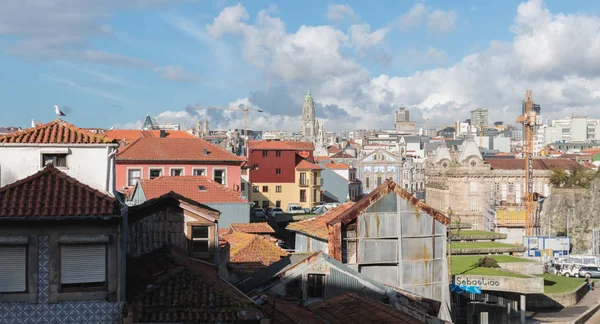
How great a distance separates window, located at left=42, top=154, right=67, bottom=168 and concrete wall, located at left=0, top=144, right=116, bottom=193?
0.07 metres

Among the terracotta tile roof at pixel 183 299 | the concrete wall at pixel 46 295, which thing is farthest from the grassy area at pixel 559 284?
the concrete wall at pixel 46 295

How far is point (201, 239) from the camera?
18.2 metres

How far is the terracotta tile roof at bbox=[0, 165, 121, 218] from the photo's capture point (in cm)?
1241

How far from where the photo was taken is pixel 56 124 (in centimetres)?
1467

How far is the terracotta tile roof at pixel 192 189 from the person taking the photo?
37.8 m

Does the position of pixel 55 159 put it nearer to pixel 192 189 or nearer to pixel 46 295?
pixel 46 295

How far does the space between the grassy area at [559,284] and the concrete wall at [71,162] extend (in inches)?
1388

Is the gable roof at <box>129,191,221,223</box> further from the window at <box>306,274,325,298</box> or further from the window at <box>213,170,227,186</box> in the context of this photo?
the window at <box>213,170,227,186</box>

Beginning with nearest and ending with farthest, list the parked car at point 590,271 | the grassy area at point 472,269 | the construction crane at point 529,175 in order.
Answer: the grassy area at point 472,269
the parked car at point 590,271
the construction crane at point 529,175

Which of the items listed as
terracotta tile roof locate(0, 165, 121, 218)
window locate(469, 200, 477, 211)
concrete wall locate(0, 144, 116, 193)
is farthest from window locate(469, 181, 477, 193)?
terracotta tile roof locate(0, 165, 121, 218)

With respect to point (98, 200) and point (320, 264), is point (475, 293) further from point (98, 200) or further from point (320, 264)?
point (98, 200)

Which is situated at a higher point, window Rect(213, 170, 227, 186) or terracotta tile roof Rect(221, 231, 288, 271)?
window Rect(213, 170, 227, 186)

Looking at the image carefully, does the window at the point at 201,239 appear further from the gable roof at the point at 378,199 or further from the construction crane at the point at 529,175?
the construction crane at the point at 529,175

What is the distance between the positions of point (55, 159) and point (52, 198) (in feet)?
4.99
